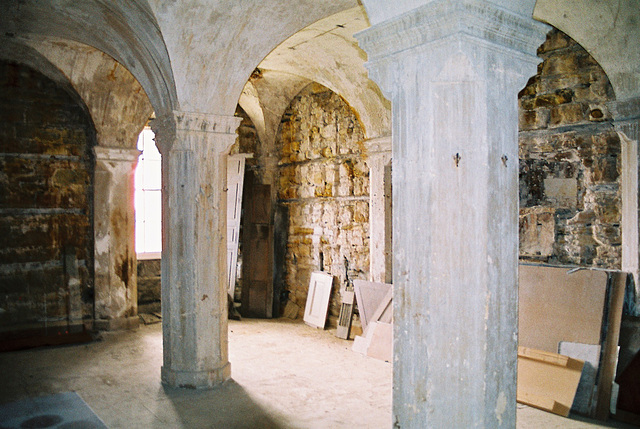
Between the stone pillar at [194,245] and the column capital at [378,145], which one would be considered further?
the column capital at [378,145]

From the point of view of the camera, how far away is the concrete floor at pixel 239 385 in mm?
4219

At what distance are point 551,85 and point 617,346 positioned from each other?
2566 millimetres

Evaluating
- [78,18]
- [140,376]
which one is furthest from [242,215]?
[78,18]

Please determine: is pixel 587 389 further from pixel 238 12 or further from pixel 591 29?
pixel 238 12

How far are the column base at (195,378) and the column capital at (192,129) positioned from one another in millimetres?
2136

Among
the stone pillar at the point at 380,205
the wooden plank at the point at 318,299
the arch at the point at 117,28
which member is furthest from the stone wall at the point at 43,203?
the stone pillar at the point at 380,205

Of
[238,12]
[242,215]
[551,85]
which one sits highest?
[238,12]

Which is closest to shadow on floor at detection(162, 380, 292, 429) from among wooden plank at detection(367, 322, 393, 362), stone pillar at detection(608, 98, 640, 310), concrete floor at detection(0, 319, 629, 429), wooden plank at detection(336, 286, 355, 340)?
concrete floor at detection(0, 319, 629, 429)

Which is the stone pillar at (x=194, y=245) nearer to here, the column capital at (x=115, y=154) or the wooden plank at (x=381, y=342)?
the wooden plank at (x=381, y=342)

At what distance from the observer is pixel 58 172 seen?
7457mm

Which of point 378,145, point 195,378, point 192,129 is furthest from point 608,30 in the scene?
point 195,378

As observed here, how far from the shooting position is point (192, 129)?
4777 millimetres

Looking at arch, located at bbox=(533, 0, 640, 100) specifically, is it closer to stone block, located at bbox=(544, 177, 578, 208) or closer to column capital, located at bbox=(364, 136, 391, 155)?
stone block, located at bbox=(544, 177, 578, 208)

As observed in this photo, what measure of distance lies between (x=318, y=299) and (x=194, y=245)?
3556 mm
